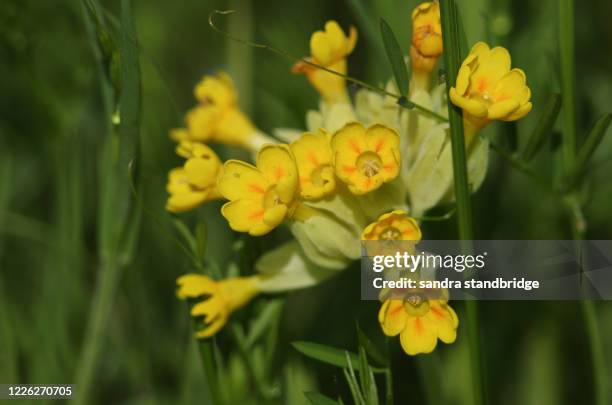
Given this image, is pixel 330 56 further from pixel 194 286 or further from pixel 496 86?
pixel 194 286

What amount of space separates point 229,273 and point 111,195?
210 millimetres

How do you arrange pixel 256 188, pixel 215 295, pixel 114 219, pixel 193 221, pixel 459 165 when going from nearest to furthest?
pixel 459 165 < pixel 256 188 < pixel 215 295 < pixel 114 219 < pixel 193 221

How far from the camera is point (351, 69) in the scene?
85.5 inches

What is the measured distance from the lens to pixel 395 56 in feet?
3.07

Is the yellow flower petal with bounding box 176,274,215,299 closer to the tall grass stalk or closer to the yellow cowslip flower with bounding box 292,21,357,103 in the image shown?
the yellow cowslip flower with bounding box 292,21,357,103

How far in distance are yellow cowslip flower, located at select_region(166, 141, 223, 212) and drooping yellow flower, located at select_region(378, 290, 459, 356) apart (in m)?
0.30

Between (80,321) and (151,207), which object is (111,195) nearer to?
(151,207)

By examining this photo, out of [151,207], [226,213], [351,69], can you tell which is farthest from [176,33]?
[226,213]

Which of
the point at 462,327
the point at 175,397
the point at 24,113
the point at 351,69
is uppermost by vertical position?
the point at 351,69

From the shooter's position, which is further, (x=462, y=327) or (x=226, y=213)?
(x=462, y=327)

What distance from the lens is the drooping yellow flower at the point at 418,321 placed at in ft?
3.06

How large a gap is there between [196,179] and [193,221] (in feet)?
0.89

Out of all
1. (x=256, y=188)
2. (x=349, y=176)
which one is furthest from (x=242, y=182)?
(x=349, y=176)

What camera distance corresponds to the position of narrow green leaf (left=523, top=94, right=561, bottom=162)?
98cm
